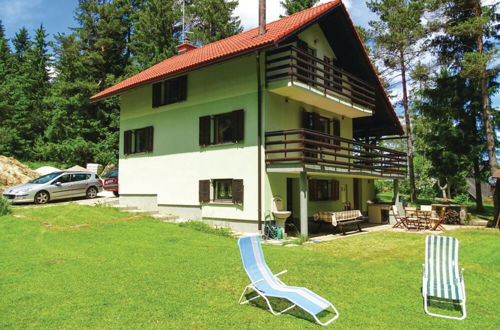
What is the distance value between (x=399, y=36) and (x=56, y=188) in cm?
2660

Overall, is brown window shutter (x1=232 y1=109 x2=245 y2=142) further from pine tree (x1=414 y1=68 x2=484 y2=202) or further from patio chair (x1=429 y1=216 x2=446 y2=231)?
pine tree (x1=414 y1=68 x2=484 y2=202)

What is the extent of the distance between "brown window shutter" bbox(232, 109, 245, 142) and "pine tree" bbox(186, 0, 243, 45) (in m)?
25.4

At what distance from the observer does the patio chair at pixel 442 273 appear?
596 centimetres

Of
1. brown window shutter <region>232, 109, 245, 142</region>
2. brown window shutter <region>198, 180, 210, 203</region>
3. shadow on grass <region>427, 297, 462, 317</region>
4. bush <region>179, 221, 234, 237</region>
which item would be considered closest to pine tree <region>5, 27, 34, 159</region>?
brown window shutter <region>198, 180, 210, 203</region>

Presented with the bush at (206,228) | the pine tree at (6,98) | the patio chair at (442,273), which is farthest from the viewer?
the pine tree at (6,98)

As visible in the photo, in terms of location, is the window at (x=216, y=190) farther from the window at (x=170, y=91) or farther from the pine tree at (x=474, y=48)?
the pine tree at (x=474, y=48)

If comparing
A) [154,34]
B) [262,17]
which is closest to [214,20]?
[154,34]

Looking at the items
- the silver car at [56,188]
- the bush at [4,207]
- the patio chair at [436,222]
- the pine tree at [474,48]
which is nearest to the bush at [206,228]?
the bush at [4,207]

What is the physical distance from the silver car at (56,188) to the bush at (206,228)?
9085mm

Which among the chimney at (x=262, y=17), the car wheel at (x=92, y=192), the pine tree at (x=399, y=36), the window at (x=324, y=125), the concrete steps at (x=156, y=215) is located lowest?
the concrete steps at (x=156, y=215)

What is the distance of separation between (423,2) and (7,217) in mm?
29304

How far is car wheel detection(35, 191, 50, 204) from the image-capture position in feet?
60.5

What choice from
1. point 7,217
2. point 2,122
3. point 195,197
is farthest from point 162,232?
point 2,122

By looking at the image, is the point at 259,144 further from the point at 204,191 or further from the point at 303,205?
the point at 204,191
